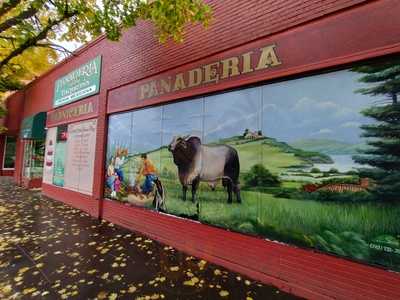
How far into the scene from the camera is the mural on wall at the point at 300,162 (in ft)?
10.8

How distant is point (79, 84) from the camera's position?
10.3 metres

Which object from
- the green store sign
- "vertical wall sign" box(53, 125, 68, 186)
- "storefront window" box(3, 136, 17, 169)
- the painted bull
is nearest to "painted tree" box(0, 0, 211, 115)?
the green store sign

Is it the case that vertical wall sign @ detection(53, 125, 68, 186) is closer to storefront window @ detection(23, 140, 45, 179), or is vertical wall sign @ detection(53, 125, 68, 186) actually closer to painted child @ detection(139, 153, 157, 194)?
storefront window @ detection(23, 140, 45, 179)

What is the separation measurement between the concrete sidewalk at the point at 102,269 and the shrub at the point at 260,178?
1.64 m

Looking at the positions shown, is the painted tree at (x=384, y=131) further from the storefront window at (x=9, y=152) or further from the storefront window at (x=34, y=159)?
the storefront window at (x=9, y=152)

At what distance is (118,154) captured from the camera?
799 cm

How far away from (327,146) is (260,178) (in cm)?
123

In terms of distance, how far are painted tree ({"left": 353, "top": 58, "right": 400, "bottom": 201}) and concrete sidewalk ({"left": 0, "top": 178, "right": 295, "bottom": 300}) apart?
2.16 m

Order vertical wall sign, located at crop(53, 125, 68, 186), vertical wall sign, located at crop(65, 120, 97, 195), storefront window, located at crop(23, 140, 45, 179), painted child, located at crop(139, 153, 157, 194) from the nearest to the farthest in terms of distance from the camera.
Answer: painted child, located at crop(139, 153, 157, 194) < vertical wall sign, located at crop(65, 120, 97, 195) < vertical wall sign, located at crop(53, 125, 68, 186) < storefront window, located at crop(23, 140, 45, 179)

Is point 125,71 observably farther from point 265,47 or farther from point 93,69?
point 265,47

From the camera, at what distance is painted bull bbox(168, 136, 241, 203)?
4938mm

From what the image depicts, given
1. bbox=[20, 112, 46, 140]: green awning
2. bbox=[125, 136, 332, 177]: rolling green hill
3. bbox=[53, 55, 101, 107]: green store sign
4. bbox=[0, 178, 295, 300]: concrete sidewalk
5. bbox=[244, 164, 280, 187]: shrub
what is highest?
bbox=[53, 55, 101, 107]: green store sign

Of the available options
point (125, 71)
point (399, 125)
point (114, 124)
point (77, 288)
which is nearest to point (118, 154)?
point (114, 124)

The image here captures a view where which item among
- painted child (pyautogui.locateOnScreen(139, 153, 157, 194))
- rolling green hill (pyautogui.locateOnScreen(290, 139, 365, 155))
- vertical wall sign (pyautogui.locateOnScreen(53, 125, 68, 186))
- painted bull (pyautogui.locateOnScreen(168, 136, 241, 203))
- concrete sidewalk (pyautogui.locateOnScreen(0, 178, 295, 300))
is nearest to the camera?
rolling green hill (pyautogui.locateOnScreen(290, 139, 365, 155))
